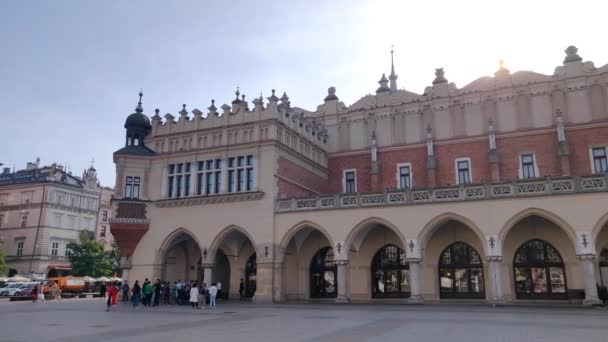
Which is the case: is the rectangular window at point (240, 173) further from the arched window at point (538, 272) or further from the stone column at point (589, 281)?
the stone column at point (589, 281)

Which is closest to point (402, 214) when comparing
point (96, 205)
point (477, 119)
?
point (477, 119)

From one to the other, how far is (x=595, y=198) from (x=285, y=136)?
16.3 metres

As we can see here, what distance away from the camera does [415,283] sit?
24.5 m

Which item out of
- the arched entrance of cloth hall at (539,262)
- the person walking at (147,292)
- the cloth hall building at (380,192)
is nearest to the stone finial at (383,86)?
the cloth hall building at (380,192)

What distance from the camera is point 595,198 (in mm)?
21969

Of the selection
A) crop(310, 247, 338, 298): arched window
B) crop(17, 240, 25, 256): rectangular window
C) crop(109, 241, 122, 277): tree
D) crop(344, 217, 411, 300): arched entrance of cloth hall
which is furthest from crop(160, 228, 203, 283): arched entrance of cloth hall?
crop(17, 240, 25, 256): rectangular window

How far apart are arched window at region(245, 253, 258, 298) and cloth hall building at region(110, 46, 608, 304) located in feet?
0.29

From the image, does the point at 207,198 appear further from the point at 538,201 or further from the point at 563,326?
the point at 563,326

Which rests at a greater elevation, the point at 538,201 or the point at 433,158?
the point at 433,158

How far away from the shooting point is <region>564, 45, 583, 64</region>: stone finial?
30.2 meters

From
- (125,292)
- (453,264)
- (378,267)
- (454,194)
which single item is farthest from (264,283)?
(454,194)

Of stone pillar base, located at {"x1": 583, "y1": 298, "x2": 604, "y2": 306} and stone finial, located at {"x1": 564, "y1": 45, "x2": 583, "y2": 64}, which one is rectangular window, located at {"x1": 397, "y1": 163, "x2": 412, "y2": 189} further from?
stone pillar base, located at {"x1": 583, "y1": 298, "x2": 604, "y2": 306}

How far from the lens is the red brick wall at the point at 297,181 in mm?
28953

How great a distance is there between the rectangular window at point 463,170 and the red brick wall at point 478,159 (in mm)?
240
